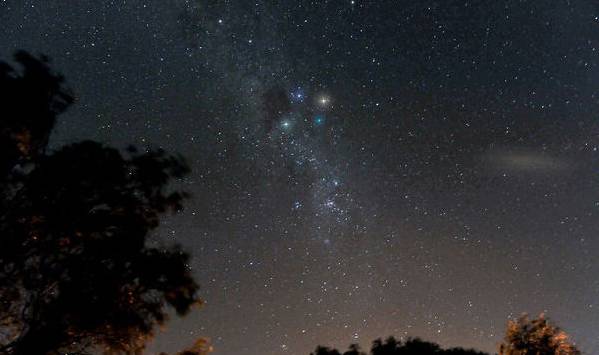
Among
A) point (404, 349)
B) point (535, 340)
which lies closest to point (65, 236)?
point (404, 349)

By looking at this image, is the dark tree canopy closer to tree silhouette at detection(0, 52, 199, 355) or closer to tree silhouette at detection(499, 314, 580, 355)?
tree silhouette at detection(499, 314, 580, 355)

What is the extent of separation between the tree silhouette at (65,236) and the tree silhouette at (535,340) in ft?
56.1

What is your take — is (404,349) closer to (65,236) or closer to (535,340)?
(535,340)

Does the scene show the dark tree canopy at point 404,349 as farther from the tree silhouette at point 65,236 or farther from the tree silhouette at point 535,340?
the tree silhouette at point 65,236

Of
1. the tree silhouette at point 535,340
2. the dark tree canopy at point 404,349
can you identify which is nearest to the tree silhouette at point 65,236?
the dark tree canopy at point 404,349

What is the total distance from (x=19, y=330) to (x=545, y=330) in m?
21.3

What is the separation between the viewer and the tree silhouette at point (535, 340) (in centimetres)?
2086

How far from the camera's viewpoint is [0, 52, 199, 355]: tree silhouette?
10.3m

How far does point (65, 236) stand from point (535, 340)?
2064cm

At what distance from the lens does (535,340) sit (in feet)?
69.5

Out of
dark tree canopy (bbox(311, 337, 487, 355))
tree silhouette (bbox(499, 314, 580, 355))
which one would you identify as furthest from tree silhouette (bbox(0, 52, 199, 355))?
tree silhouette (bbox(499, 314, 580, 355))

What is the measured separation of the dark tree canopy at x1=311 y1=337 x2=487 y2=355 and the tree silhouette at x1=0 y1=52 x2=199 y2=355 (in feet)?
34.4

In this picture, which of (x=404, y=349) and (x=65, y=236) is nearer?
(x=65, y=236)

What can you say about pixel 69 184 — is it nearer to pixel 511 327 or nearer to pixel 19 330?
pixel 19 330
